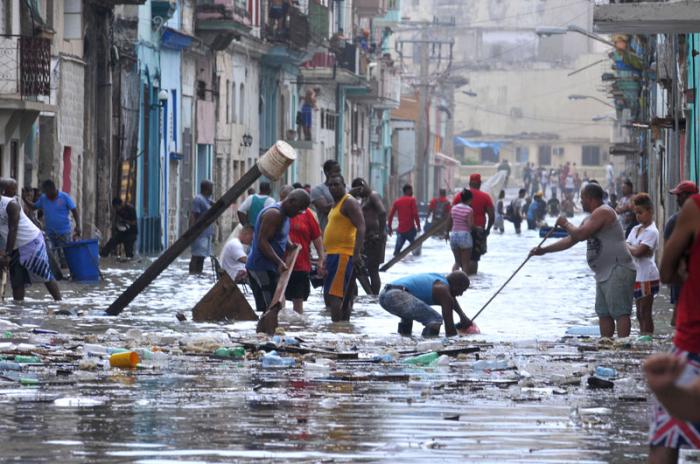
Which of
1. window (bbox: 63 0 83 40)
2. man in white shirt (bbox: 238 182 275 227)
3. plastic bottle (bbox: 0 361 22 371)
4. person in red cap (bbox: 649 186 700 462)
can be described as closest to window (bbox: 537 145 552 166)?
window (bbox: 63 0 83 40)

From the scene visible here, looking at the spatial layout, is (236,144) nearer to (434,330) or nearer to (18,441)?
(434,330)

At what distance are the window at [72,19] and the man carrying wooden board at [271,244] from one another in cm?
1760

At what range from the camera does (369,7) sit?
80.9 metres

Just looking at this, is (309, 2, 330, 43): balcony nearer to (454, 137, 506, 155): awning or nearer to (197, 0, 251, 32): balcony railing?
(197, 0, 251, 32): balcony railing

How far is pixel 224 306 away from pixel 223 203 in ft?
3.25

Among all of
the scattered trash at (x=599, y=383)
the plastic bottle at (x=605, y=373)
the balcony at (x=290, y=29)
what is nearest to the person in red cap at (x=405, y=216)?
the plastic bottle at (x=605, y=373)

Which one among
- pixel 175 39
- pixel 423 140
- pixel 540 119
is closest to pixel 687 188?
pixel 175 39

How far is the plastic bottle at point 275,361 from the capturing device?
1332cm

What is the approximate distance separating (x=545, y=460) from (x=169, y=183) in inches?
1398

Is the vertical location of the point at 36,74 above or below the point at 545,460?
above

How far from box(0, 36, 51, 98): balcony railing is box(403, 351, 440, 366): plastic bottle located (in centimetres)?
1723

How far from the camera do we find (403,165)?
9938 cm

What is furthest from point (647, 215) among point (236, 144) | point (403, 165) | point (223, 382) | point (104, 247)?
point (403, 165)

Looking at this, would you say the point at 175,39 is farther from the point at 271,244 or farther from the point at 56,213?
the point at 271,244
